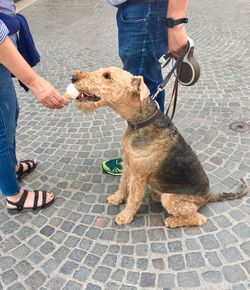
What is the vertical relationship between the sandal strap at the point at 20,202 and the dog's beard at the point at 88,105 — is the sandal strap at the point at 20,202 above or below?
below

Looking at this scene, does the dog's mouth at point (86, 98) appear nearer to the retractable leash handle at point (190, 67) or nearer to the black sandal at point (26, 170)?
the retractable leash handle at point (190, 67)

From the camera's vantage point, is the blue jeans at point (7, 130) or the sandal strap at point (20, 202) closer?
the blue jeans at point (7, 130)

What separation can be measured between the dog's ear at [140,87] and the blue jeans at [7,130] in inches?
38.5

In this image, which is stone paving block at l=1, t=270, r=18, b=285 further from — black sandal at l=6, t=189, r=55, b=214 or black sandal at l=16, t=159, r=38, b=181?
black sandal at l=16, t=159, r=38, b=181

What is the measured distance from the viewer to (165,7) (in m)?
2.92

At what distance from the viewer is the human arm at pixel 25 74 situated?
236 cm

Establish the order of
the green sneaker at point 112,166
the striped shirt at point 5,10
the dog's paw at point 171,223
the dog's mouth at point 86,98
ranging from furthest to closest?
the green sneaker at point 112,166, the dog's paw at point 171,223, the dog's mouth at point 86,98, the striped shirt at point 5,10

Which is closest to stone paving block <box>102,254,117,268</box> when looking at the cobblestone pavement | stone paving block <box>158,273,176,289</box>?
the cobblestone pavement

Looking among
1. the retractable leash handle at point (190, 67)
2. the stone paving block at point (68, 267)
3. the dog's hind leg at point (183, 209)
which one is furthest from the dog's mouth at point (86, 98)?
the stone paving block at point (68, 267)

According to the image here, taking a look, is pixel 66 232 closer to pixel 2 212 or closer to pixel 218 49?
pixel 2 212

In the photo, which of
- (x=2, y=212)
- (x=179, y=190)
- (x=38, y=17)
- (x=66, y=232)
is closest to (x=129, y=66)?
(x=179, y=190)

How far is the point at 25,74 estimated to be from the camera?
2480mm

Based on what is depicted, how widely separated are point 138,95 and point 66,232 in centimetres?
139

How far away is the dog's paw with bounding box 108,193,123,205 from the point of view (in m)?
3.44
